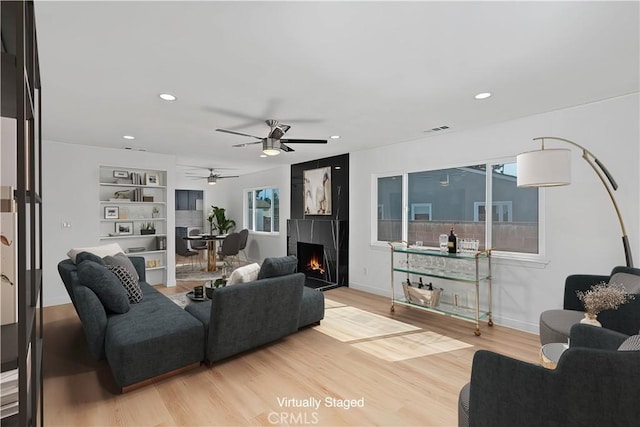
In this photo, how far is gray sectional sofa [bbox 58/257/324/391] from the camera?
2391 millimetres

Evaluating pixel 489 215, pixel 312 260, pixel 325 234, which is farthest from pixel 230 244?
pixel 489 215

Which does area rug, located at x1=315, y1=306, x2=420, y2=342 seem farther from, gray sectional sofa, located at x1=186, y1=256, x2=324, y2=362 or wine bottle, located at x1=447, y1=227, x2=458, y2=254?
wine bottle, located at x1=447, y1=227, x2=458, y2=254


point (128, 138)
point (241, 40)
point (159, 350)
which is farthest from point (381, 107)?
point (128, 138)

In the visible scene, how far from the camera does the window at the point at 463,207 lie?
3785mm

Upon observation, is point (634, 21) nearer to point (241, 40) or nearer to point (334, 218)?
point (241, 40)

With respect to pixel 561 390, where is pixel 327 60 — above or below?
above

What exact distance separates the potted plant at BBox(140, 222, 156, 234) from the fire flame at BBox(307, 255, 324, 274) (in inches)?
120

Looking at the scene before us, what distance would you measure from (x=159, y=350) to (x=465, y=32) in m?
3.06

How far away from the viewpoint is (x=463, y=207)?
14.2 ft

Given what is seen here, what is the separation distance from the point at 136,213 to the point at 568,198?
21.4 ft

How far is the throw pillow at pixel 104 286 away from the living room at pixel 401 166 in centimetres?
54

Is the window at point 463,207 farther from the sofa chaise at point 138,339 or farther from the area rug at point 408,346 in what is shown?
the sofa chaise at point 138,339

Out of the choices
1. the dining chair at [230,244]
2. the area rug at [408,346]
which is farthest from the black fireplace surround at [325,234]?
the area rug at [408,346]

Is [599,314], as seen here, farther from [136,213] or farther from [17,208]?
[136,213]
